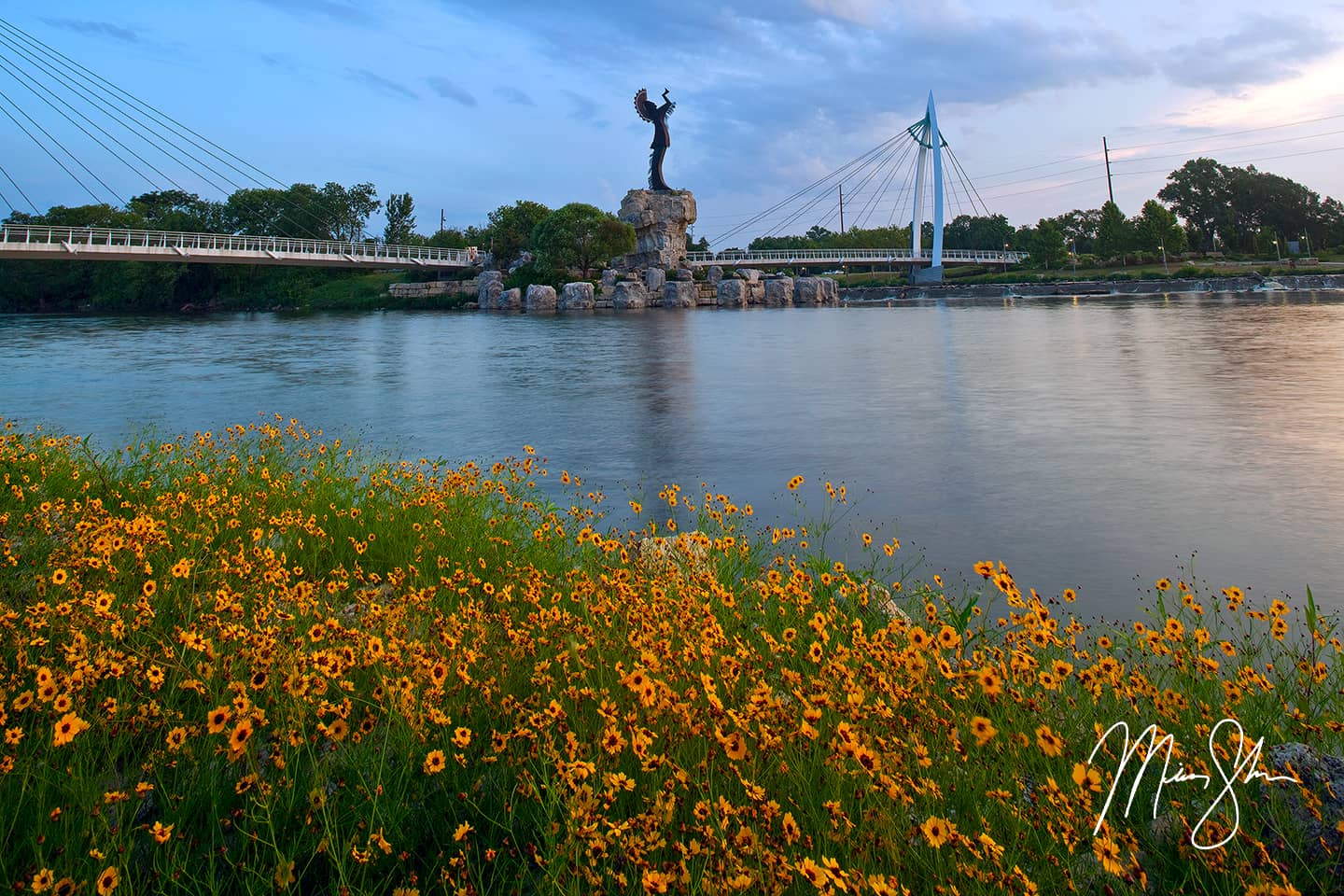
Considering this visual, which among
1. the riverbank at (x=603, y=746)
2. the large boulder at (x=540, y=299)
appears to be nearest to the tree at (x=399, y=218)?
the large boulder at (x=540, y=299)

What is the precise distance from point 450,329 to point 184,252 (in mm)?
31163

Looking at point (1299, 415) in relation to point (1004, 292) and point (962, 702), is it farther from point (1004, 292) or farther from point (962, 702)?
point (1004, 292)

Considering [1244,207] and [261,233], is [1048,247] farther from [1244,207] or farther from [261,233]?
[261,233]

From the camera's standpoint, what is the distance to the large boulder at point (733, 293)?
221 feet

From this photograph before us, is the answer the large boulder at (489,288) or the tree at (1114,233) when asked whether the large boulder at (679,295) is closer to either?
the large boulder at (489,288)

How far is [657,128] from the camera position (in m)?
80.1

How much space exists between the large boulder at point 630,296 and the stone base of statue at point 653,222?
12.3 metres

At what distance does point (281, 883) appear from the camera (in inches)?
84.6

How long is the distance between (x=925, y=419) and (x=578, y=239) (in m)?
66.4

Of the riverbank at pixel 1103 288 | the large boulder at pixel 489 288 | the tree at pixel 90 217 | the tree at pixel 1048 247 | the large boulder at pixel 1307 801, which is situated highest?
the tree at pixel 90 217

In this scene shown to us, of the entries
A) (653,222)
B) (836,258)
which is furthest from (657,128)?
(836,258)

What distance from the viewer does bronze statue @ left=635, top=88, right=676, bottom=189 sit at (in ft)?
261

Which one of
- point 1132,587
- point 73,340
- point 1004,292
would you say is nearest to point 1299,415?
point 1132,587

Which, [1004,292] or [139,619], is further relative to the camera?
[1004,292]
